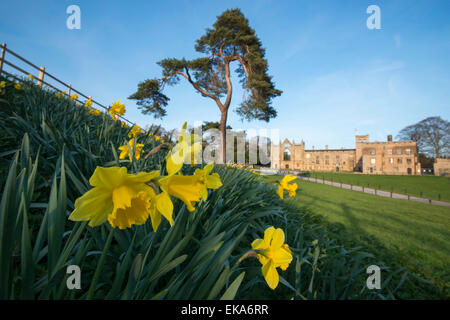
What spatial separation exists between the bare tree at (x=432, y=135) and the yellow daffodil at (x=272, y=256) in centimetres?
4754

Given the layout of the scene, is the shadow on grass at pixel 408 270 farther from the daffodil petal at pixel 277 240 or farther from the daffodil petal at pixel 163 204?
the daffodil petal at pixel 163 204

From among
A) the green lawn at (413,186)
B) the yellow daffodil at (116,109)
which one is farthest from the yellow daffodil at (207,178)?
the green lawn at (413,186)

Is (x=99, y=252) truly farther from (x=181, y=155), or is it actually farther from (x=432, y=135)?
(x=432, y=135)

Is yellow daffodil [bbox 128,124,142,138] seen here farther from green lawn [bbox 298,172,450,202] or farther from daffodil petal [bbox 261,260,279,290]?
green lawn [bbox 298,172,450,202]

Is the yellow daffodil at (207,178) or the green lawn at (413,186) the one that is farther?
the green lawn at (413,186)

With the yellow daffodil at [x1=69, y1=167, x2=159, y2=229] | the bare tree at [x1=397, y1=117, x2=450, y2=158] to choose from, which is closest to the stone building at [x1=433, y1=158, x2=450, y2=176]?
the bare tree at [x1=397, y1=117, x2=450, y2=158]

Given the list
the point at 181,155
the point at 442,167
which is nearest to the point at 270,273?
the point at 181,155

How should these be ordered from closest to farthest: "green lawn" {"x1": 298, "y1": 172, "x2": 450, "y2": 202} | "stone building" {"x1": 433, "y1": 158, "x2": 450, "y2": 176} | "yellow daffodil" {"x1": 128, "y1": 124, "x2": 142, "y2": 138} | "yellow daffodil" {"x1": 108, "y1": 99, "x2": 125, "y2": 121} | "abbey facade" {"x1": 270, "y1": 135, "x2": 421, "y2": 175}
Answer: "yellow daffodil" {"x1": 128, "y1": 124, "x2": 142, "y2": 138}
"yellow daffodil" {"x1": 108, "y1": 99, "x2": 125, "y2": 121}
"green lawn" {"x1": 298, "y1": 172, "x2": 450, "y2": 202}
"stone building" {"x1": 433, "y1": 158, "x2": 450, "y2": 176}
"abbey facade" {"x1": 270, "y1": 135, "x2": 421, "y2": 175}

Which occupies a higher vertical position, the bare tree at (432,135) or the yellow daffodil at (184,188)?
the bare tree at (432,135)

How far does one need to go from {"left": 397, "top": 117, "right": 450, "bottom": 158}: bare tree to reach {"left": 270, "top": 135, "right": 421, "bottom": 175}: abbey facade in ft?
4.18

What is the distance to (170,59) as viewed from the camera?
937cm

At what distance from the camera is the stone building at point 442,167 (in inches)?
1171

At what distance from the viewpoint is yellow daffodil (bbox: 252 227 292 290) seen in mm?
619
